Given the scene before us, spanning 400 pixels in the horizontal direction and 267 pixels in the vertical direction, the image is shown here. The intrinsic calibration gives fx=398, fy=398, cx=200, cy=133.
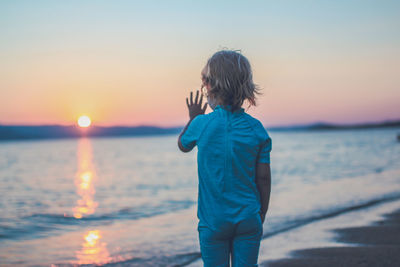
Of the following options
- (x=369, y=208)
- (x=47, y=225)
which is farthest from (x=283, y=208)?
(x=47, y=225)

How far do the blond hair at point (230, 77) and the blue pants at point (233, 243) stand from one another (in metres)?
0.65

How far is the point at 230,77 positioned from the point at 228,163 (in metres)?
0.47

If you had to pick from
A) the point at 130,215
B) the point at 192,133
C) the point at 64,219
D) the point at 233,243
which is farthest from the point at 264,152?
the point at 64,219

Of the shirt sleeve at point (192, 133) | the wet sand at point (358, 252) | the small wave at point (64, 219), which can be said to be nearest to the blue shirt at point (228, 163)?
the shirt sleeve at point (192, 133)

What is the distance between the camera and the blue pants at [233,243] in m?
2.14

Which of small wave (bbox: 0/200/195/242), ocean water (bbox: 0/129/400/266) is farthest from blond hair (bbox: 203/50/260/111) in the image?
small wave (bbox: 0/200/195/242)

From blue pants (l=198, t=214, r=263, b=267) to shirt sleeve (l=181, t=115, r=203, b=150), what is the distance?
447mm

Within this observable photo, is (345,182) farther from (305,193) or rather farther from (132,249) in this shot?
(132,249)

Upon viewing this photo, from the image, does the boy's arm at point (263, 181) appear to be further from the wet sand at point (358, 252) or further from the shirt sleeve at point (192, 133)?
the wet sand at point (358, 252)

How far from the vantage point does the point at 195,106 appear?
97.0 inches

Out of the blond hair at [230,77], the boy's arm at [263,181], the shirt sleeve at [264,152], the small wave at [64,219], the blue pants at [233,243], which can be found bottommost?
the small wave at [64,219]

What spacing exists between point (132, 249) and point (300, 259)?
2.99m

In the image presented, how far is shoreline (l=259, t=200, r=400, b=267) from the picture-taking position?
5.43 m

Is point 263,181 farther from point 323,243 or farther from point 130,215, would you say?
point 130,215
